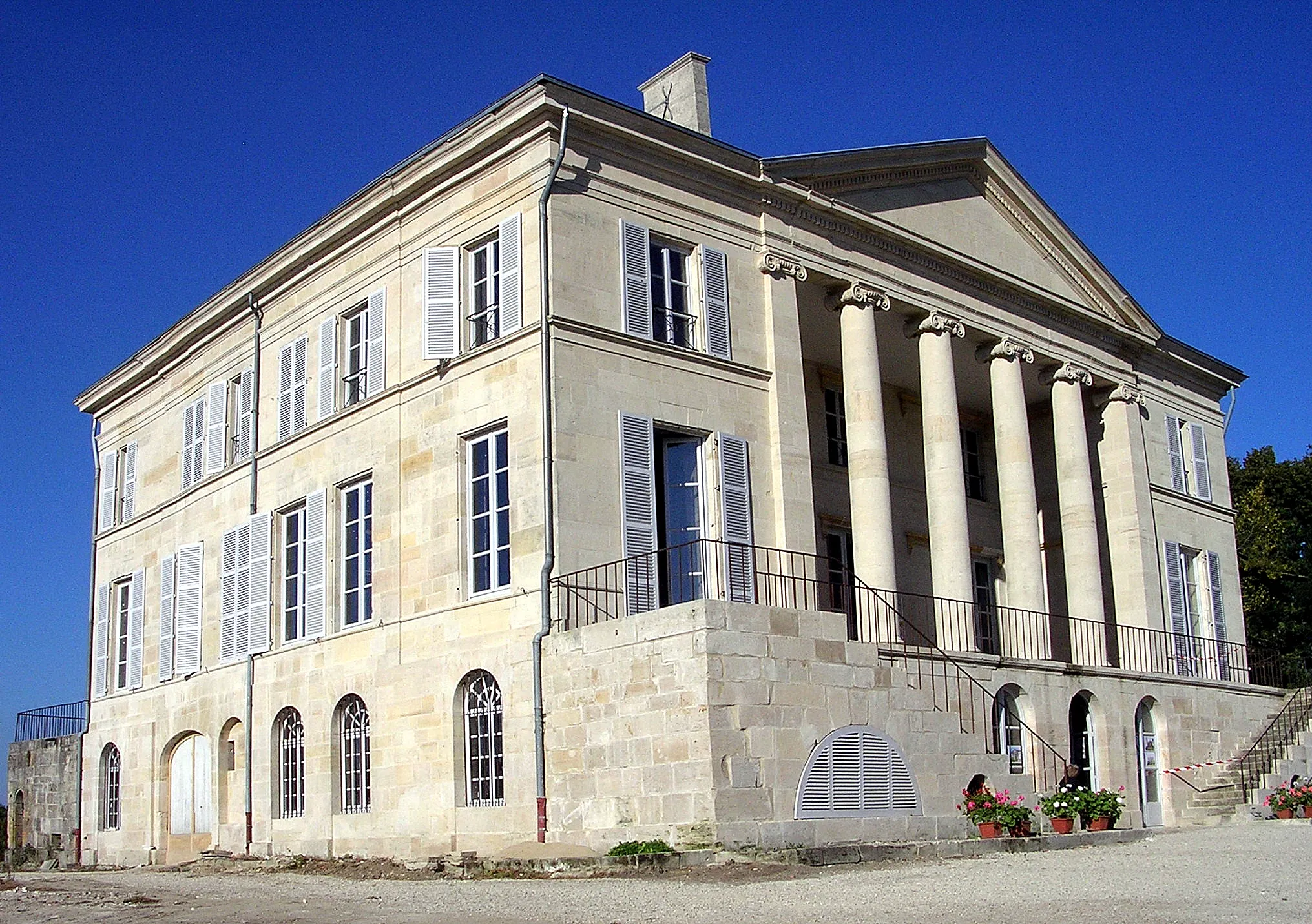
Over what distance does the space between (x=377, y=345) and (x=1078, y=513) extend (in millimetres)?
12662

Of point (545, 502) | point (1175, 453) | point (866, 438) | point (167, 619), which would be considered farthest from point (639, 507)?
point (1175, 453)

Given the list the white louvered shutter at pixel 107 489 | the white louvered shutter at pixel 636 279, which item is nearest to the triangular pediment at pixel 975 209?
the white louvered shutter at pixel 636 279

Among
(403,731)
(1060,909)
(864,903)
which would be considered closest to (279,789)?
(403,731)

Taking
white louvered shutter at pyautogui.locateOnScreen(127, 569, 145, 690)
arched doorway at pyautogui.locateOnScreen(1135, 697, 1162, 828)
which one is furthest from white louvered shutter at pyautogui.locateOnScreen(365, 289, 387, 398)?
arched doorway at pyautogui.locateOnScreen(1135, 697, 1162, 828)

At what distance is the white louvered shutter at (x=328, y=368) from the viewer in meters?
22.6

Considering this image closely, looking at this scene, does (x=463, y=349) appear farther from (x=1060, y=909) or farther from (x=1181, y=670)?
(x=1181, y=670)

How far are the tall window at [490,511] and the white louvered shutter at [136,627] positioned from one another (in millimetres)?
11230

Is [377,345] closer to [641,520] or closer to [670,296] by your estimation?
[670,296]

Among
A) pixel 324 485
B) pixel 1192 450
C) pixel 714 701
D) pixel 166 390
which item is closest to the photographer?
pixel 714 701

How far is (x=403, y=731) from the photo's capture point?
19.7 m

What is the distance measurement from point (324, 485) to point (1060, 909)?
582 inches

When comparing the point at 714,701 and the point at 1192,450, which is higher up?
the point at 1192,450

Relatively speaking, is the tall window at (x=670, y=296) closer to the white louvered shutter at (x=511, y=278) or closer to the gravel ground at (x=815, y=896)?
the white louvered shutter at (x=511, y=278)

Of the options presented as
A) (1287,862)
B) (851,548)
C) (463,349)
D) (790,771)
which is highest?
(463,349)
